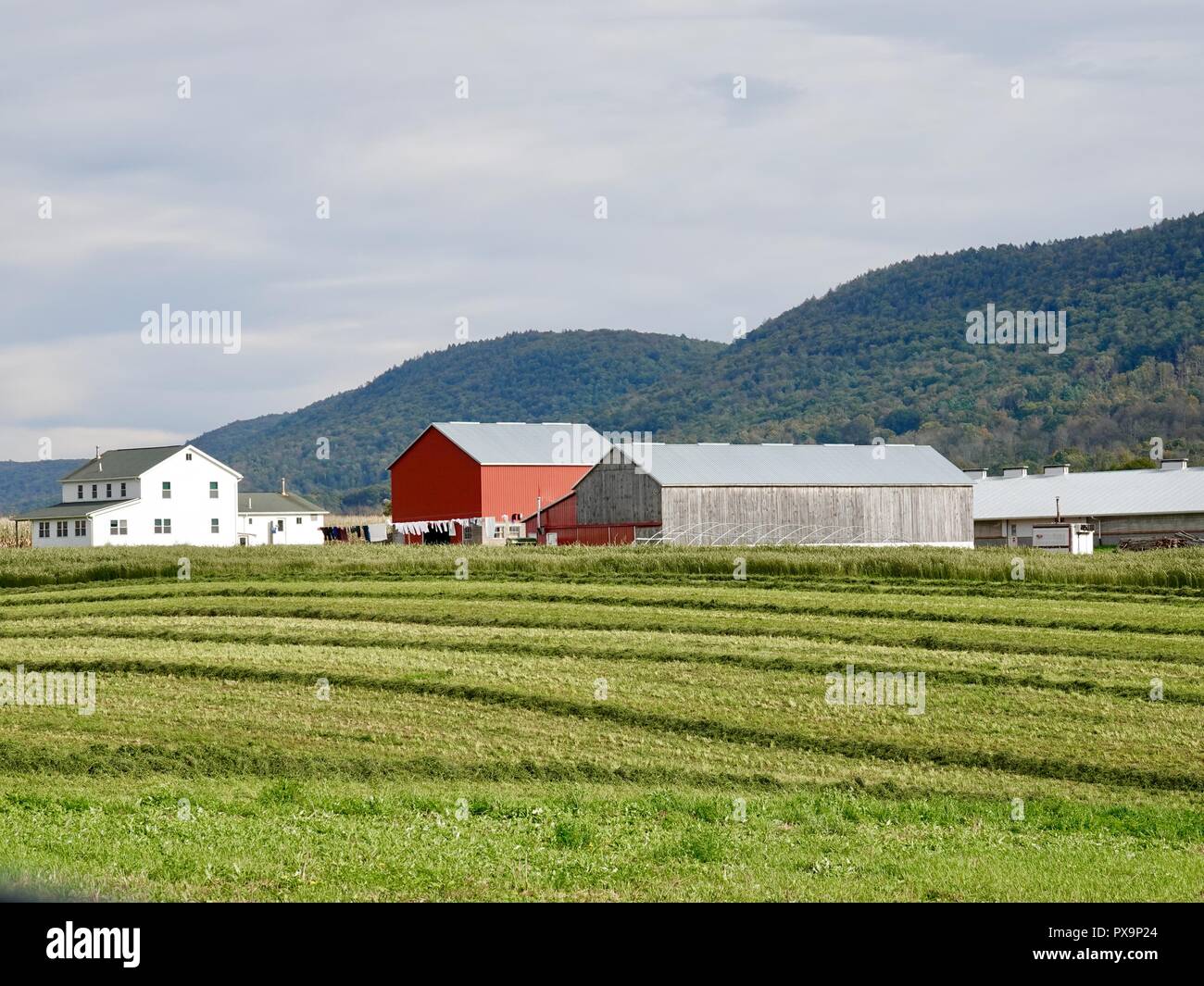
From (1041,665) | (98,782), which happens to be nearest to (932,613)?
(1041,665)

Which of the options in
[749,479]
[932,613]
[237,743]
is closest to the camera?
[237,743]

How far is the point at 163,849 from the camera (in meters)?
11.1

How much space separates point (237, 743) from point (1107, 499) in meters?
77.5

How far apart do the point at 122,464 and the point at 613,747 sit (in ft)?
266

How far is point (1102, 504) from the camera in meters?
85.6

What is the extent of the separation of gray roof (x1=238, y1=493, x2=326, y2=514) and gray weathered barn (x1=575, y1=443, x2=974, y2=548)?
1947 inches

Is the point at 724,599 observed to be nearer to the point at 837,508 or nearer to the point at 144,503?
the point at 837,508

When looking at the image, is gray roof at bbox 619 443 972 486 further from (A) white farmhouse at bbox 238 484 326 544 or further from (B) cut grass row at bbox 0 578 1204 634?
(A) white farmhouse at bbox 238 484 326 544

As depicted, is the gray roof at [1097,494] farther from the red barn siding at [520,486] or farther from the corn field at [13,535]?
the corn field at [13,535]

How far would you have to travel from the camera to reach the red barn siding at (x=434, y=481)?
7750cm

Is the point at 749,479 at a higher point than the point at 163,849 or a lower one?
higher
